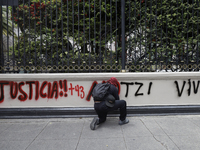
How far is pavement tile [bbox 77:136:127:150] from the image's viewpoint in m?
3.00

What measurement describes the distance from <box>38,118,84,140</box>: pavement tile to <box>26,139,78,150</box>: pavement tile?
0.13m

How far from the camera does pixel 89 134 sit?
3564 mm

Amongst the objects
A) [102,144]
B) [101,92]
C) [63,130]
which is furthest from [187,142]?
[63,130]

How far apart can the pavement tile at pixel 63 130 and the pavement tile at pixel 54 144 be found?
0.43 feet

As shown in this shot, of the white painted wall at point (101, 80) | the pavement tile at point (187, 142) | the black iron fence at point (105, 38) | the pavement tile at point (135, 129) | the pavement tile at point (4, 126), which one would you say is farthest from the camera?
the black iron fence at point (105, 38)

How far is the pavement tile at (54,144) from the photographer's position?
9.84 ft

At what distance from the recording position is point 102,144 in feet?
10.3

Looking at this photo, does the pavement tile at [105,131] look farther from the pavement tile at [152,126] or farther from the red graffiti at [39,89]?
the red graffiti at [39,89]

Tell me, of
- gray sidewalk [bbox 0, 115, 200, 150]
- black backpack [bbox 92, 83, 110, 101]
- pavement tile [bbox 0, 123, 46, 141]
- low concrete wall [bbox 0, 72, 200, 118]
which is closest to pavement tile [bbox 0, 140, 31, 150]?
gray sidewalk [bbox 0, 115, 200, 150]

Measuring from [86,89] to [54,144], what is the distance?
5.99 feet

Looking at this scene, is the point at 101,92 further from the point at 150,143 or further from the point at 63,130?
the point at 150,143

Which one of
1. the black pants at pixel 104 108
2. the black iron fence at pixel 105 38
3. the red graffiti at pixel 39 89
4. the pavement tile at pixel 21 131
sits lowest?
the pavement tile at pixel 21 131

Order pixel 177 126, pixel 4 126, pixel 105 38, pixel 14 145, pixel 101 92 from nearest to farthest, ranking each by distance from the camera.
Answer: pixel 14 145 < pixel 101 92 < pixel 177 126 < pixel 4 126 < pixel 105 38

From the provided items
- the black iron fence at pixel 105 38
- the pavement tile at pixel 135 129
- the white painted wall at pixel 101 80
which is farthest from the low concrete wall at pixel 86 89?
the pavement tile at pixel 135 129
